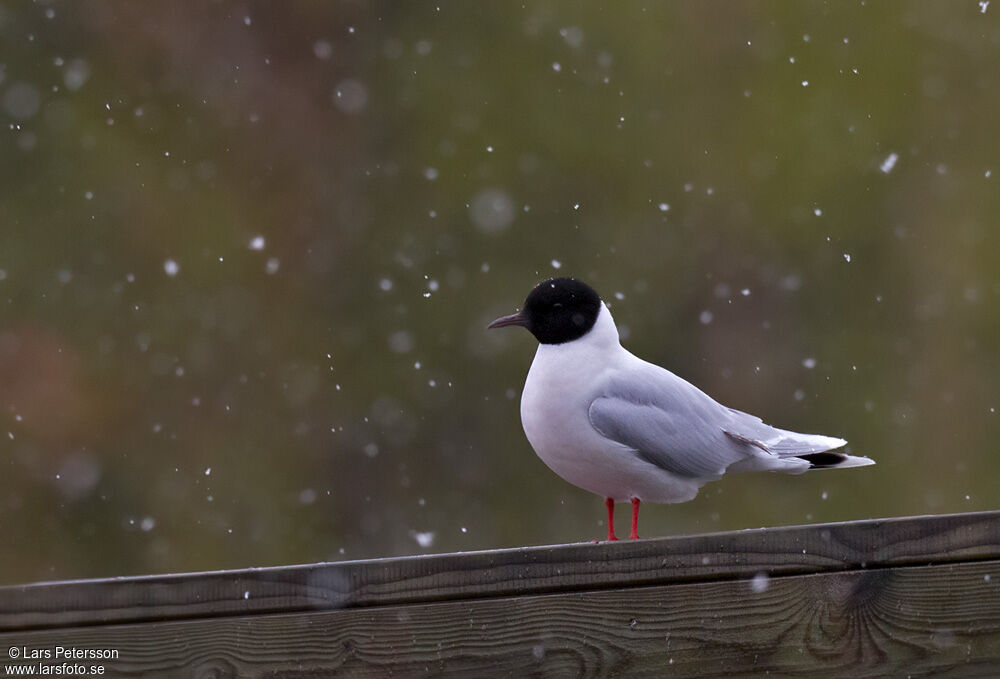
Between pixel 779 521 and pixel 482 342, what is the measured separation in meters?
1.88

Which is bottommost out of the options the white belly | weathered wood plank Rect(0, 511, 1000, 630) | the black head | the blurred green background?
weathered wood plank Rect(0, 511, 1000, 630)

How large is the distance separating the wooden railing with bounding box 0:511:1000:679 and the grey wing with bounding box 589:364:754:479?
0.80 metres

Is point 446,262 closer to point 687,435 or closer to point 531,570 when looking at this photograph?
point 687,435

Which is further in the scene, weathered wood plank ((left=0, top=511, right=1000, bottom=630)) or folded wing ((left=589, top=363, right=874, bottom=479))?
folded wing ((left=589, top=363, right=874, bottom=479))

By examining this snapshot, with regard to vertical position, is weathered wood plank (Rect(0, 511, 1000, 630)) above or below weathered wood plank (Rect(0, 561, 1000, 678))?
above

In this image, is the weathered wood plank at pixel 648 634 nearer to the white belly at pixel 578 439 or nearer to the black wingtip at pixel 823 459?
the white belly at pixel 578 439

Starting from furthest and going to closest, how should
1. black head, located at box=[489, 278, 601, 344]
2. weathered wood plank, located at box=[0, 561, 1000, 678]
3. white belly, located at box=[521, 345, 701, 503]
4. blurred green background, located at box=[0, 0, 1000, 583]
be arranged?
blurred green background, located at box=[0, 0, 1000, 583] → black head, located at box=[489, 278, 601, 344] → white belly, located at box=[521, 345, 701, 503] → weathered wood plank, located at box=[0, 561, 1000, 678]

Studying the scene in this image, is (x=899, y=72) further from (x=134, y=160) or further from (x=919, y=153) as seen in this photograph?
(x=134, y=160)

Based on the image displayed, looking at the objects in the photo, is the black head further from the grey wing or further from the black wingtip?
the black wingtip

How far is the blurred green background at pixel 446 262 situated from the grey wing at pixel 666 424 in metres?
4.65

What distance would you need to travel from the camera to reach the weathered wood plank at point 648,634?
173 cm

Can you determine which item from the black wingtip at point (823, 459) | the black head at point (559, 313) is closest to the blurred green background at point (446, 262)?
the black wingtip at point (823, 459)

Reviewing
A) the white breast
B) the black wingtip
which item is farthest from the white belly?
the black wingtip

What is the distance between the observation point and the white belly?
99.9 inches
